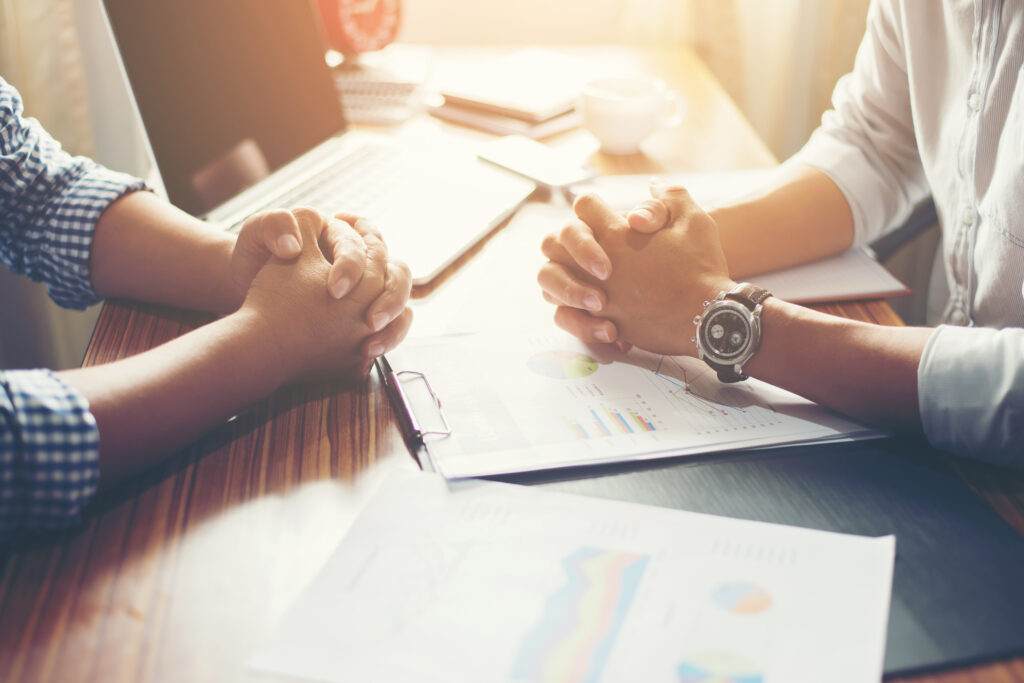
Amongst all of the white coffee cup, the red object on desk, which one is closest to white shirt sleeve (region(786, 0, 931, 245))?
the white coffee cup

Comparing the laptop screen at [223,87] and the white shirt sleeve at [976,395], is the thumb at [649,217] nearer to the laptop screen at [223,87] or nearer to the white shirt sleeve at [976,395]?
the white shirt sleeve at [976,395]

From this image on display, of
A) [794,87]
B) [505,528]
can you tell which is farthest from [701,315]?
[794,87]

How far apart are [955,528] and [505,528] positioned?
315 millimetres

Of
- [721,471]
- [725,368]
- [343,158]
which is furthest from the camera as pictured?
[343,158]

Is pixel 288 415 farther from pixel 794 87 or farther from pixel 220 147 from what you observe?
pixel 794 87

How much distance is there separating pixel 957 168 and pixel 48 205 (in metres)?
0.96

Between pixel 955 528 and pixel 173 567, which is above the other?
pixel 173 567

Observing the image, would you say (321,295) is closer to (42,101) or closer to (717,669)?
(717,669)

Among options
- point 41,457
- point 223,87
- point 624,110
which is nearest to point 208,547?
point 41,457

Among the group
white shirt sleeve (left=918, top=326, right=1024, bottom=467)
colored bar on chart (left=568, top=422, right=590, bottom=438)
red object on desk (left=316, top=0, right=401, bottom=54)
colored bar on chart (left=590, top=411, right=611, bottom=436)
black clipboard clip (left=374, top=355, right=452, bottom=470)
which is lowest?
white shirt sleeve (left=918, top=326, right=1024, bottom=467)

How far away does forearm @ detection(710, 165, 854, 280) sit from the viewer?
93 cm

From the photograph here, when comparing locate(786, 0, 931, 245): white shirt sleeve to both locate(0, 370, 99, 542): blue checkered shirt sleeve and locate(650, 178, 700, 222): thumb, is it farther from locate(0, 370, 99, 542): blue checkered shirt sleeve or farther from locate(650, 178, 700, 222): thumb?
locate(0, 370, 99, 542): blue checkered shirt sleeve

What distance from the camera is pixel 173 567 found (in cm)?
53

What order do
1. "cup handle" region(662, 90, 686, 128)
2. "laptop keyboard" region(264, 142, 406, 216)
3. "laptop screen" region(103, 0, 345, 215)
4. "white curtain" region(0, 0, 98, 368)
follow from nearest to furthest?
1. "laptop screen" region(103, 0, 345, 215)
2. "laptop keyboard" region(264, 142, 406, 216)
3. "white curtain" region(0, 0, 98, 368)
4. "cup handle" region(662, 90, 686, 128)
